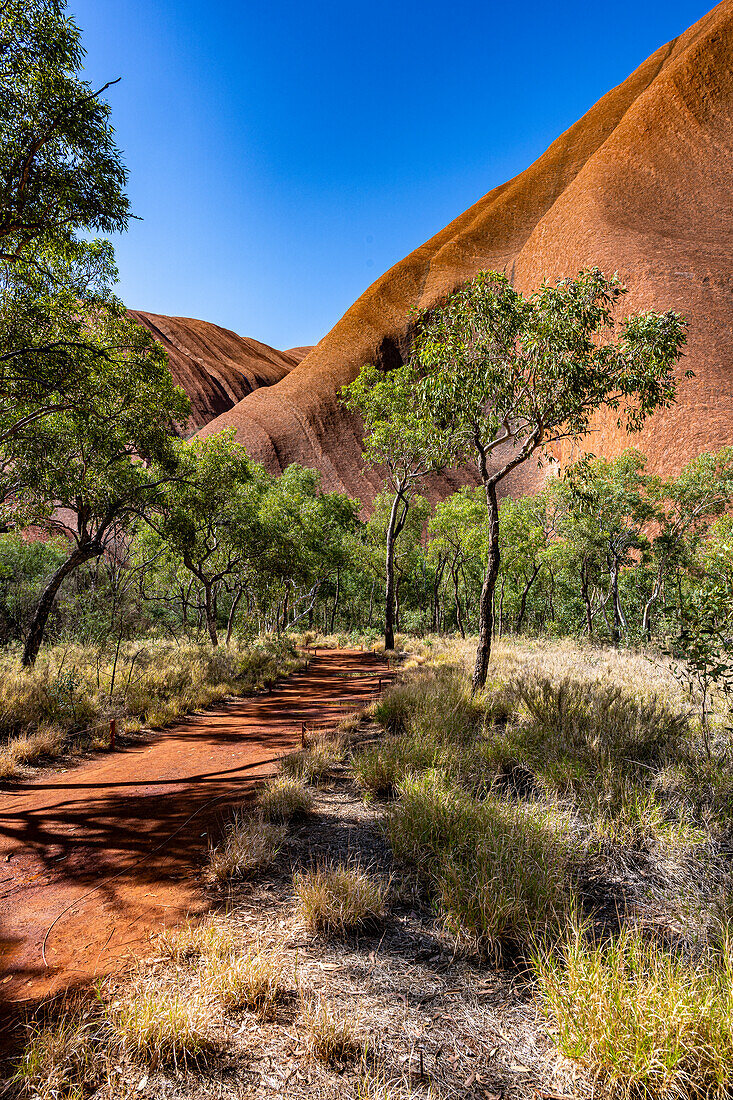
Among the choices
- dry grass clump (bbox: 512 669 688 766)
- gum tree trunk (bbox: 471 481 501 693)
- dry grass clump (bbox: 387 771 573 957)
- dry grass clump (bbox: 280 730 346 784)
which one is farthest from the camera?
gum tree trunk (bbox: 471 481 501 693)

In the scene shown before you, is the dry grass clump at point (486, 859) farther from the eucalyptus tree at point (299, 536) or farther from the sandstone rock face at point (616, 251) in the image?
the sandstone rock face at point (616, 251)

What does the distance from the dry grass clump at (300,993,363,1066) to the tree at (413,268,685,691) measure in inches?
275

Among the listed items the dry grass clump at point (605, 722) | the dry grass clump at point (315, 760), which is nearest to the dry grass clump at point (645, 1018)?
the dry grass clump at point (605, 722)

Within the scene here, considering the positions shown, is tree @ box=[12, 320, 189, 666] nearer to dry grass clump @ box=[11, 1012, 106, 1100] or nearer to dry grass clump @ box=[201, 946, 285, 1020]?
dry grass clump @ box=[11, 1012, 106, 1100]

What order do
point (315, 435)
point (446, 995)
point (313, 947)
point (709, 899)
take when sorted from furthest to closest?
point (315, 435) < point (709, 899) < point (313, 947) < point (446, 995)

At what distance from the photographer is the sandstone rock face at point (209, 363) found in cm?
7344

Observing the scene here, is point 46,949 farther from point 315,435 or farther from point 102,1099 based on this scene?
point 315,435

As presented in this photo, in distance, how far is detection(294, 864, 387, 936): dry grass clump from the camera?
2.92m

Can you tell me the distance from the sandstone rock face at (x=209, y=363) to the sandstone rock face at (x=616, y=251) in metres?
18.4

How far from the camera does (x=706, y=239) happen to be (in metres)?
42.5

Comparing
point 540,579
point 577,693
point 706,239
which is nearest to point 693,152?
point 706,239

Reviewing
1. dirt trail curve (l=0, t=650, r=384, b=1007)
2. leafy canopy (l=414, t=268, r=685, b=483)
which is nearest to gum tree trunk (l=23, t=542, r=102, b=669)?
dirt trail curve (l=0, t=650, r=384, b=1007)

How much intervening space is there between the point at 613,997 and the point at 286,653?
16.4m

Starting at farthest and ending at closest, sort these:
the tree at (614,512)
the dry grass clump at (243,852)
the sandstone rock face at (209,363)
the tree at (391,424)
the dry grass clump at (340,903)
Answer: the sandstone rock face at (209,363) < the tree at (614,512) < the tree at (391,424) < the dry grass clump at (243,852) < the dry grass clump at (340,903)
